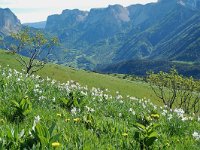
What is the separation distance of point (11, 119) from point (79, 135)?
212 cm

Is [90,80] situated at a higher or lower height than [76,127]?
lower

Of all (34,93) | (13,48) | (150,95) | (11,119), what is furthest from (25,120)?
(150,95)

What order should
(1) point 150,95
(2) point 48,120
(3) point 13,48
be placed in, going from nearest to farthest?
(2) point 48,120
(3) point 13,48
(1) point 150,95

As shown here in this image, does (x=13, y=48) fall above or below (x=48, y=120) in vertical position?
below

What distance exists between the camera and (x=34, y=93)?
34.7 ft

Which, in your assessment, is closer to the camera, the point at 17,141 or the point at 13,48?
the point at 17,141

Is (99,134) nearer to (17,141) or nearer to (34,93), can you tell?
(17,141)

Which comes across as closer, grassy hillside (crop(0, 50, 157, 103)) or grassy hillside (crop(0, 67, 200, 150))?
grassy hillside (crop(0, 67, 200, 150))

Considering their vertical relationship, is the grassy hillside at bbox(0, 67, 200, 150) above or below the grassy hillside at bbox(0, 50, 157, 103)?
above

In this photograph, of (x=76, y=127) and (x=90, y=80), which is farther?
(x=90, y=80)

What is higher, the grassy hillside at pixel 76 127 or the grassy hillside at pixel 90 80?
the grassy hillside at pixel 76 127

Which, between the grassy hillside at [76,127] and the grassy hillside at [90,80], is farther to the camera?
the grassy hillside at [90,80]

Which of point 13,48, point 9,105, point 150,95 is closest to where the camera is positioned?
point 9,105

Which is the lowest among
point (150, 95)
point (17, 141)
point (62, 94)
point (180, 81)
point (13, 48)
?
point (150, 95)
